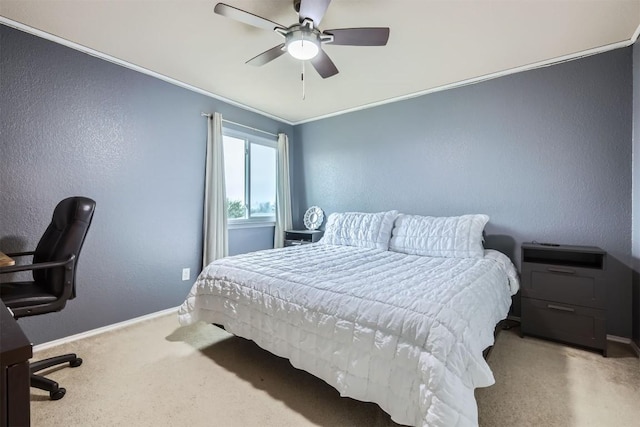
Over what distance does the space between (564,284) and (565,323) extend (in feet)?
0.99

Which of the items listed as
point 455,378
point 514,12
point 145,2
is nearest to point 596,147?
point 514,12

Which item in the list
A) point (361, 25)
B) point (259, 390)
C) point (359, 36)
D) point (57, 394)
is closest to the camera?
point (57, 394)

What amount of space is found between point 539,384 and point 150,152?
142 inches

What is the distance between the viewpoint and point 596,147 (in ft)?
7.89

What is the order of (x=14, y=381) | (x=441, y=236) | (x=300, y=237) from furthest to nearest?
(x=300, y=237) → (x=441, y=236) → (x=14, y=381)

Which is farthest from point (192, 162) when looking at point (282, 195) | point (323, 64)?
point (323, 64)

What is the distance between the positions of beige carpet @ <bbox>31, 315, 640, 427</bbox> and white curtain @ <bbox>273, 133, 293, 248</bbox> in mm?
1965

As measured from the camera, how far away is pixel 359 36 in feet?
6.08

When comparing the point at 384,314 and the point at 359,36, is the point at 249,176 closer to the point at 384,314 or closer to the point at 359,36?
the point at 359,36

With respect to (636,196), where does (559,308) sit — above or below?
below

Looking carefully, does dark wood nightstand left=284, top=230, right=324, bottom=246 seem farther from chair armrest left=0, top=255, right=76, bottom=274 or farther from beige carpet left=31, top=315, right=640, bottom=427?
chair armrest left=0, top=255, right=76, bottom=274

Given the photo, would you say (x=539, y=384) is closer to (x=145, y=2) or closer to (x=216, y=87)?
(x=145, y=2)

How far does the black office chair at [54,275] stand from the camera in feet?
5.31

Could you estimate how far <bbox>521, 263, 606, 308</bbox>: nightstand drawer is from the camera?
6.95 ft
